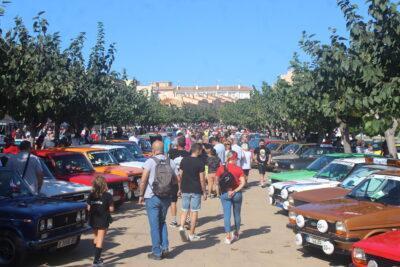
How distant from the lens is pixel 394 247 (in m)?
6.17

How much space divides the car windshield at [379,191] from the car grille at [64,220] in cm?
468

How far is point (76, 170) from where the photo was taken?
13305 millimetres

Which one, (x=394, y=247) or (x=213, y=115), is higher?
(x=213, y=115)

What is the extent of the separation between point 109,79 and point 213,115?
93896 millimetres

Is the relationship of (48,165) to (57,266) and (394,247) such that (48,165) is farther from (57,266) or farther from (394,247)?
(394,247)

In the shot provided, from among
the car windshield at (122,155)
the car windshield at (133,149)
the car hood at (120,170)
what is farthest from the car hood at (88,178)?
the car windshield at (133,149)

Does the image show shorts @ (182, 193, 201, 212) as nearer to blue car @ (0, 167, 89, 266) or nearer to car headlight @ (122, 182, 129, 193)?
blue car @ (0, 167, 89, 266)

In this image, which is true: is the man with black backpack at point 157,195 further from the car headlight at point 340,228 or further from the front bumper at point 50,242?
the car headlight at point 340,228

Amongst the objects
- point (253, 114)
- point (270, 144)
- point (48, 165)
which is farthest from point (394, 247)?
point (253, 114)

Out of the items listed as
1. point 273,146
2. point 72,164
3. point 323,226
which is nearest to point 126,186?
point 72,164

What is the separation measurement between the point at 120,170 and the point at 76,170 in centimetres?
163

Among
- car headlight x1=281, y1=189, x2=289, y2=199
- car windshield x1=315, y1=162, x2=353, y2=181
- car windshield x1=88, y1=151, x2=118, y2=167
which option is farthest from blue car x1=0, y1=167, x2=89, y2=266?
car windshield x1=315, y1=162, x2=353, y2=181

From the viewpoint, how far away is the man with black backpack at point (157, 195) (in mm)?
8492

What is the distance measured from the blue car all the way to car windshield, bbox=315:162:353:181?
21.8 ft
